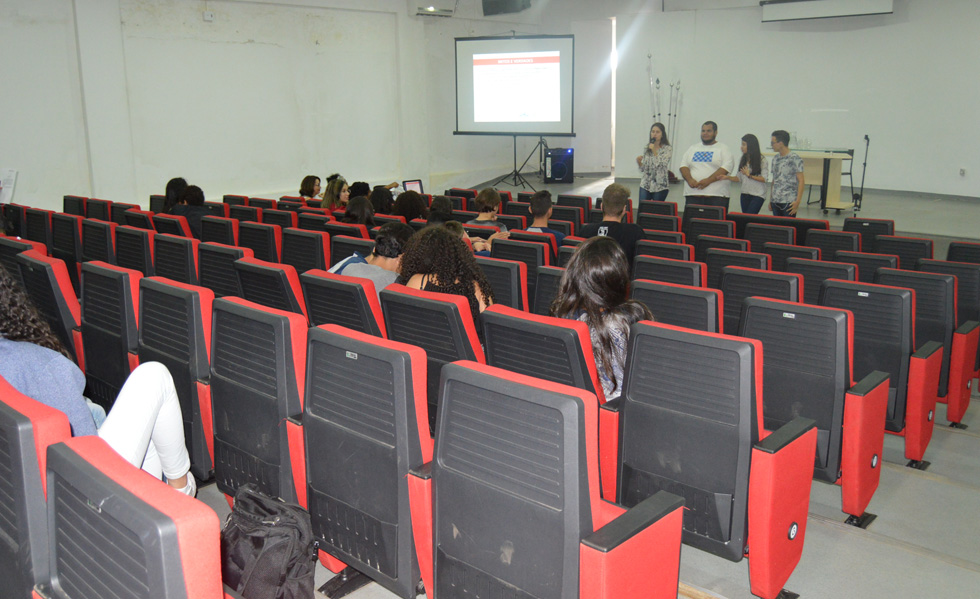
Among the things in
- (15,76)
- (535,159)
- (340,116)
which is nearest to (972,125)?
(535,159)

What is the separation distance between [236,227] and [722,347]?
442cm

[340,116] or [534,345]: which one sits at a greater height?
[340,116]

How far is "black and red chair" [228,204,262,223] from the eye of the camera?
262 inches

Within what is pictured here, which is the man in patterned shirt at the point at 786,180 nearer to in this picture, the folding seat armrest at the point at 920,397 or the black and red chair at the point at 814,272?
the black and red chair at the point at 814,272

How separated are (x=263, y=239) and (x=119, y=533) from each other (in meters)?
4.42

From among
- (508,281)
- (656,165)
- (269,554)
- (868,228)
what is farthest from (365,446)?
(656,165)

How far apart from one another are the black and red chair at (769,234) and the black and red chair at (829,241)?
143mm

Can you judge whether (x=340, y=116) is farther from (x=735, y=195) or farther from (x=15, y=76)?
(x=735, y=195)

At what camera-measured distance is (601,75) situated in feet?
50.7

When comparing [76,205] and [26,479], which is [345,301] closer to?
[26,479]

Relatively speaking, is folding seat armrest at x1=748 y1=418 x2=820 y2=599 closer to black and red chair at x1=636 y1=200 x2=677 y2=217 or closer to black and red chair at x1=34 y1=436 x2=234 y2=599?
black and red chair at x1=34 y1=436 x2=234 y2=599

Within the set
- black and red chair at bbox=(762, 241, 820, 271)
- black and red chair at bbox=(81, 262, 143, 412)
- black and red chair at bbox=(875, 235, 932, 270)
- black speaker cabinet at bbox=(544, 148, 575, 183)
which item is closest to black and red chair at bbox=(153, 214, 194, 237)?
black and red chair at bbox=(81, 262, 143, 412)

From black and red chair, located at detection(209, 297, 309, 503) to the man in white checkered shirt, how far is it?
6797 mm

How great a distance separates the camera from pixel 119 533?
1145 millimetres
